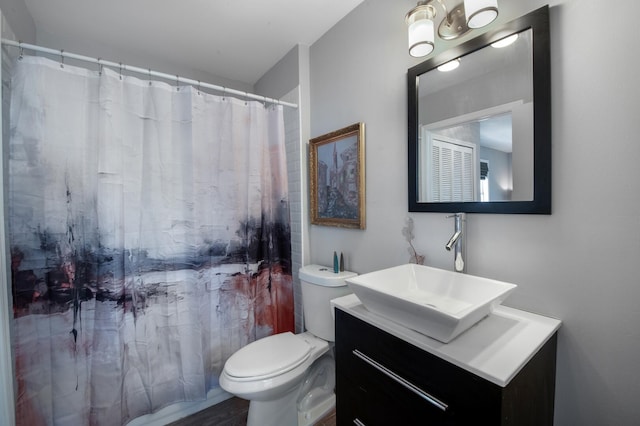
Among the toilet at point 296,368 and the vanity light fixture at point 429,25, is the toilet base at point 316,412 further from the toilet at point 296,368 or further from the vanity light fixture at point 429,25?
the vanity light fixture at point 429,25

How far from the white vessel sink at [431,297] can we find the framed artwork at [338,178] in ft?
1.64

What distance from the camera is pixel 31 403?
4.05 feet

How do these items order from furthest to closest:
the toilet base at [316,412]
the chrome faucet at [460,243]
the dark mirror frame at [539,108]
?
the toilet base at [316,412] → the chrome faucet at [460,243] → the dark mirror frame at [539,108]

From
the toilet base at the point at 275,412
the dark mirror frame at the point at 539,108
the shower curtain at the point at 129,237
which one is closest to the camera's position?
the dark mirror frame at the point at 539,108

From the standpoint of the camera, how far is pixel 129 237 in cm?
140

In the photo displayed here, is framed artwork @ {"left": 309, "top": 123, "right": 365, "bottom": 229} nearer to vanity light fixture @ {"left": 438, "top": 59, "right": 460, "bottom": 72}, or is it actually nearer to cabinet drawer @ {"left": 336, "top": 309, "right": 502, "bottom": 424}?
vanity light fixture @ {"left": 438, "top": 59, "right": 460, "bottom": 72}

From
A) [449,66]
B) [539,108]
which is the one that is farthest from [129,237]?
[539,108]

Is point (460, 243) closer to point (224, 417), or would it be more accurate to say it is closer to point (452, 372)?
point (452, 372)

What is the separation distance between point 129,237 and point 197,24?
4.56ft

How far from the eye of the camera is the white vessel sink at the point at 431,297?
738 mm

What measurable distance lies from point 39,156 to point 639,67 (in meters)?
2.23

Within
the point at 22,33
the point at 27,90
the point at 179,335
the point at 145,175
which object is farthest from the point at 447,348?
the point at 22,33

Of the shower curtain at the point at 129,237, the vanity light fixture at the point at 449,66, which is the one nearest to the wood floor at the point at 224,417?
the shower curtain at the point at 129,237

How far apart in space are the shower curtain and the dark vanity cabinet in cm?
92
